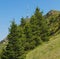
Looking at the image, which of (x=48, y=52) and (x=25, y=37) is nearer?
(x=48, y=52)

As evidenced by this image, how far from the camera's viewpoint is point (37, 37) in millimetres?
72375

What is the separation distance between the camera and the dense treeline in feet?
193

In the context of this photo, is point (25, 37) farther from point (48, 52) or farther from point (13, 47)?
point (48, 52)

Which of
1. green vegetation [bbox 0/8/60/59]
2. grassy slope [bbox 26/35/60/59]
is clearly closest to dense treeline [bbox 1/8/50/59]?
green vegetation [bbox 0/8/60/59]

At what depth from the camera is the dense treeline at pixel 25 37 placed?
5894 centimetres

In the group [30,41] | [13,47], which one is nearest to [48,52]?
[13,47]

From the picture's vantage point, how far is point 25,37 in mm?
70312

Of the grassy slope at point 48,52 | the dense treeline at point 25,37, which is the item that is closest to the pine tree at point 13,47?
the dense treeline at point 25,37

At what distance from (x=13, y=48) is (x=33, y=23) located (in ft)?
63.2

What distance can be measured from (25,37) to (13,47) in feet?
37.8

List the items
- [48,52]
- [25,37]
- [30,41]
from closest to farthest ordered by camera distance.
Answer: [48,52] → [25,37] → [30,41]

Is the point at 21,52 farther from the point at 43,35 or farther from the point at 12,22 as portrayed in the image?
the point at 43,35

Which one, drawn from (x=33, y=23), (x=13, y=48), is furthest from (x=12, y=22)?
(x=33, y=23)

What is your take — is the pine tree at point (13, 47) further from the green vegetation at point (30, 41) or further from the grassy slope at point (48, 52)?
the grassy slope at point (48, 52)
